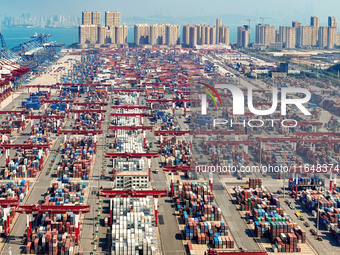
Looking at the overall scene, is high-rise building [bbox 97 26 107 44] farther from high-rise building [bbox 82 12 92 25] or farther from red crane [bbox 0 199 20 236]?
red crane [bbox 0 199 20 236]

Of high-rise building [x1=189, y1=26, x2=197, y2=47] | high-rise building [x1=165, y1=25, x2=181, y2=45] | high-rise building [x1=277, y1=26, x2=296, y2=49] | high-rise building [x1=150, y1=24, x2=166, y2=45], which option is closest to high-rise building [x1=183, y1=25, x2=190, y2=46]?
high-rise building [x1=189, y1=26, x2=197, y2=47]

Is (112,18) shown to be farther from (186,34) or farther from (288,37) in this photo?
Result: (288,37)

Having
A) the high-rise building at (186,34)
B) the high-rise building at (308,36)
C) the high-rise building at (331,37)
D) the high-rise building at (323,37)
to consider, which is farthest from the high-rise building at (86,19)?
the high-rise building at (331,37)

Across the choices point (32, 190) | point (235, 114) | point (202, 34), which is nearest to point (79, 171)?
point (32, 190)

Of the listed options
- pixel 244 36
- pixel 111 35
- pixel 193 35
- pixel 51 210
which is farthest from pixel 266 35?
pixel 51 210

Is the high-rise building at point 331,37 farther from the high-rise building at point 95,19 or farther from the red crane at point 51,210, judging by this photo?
the red crane at point 51,210
